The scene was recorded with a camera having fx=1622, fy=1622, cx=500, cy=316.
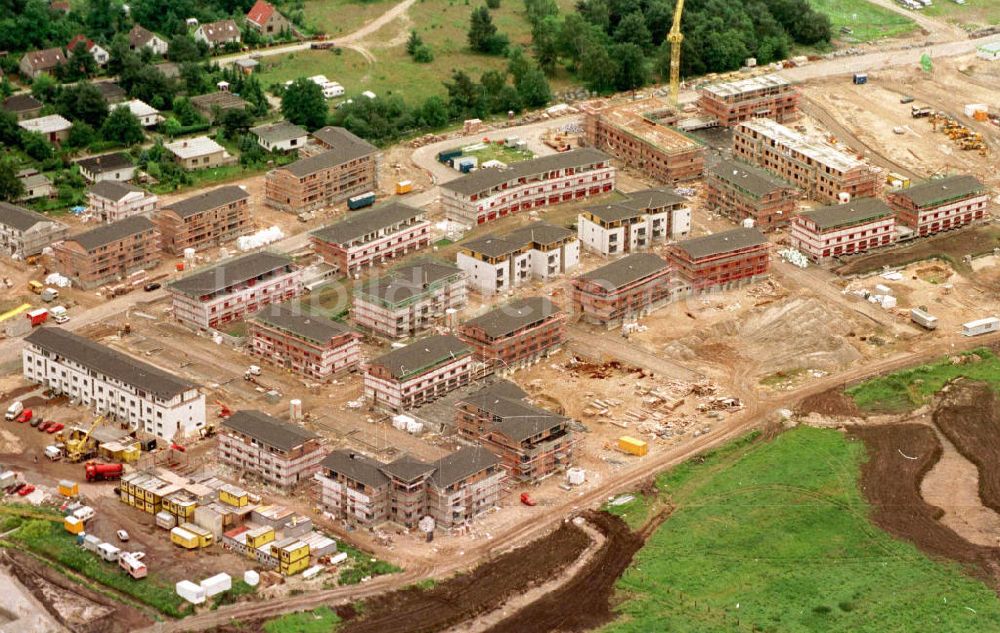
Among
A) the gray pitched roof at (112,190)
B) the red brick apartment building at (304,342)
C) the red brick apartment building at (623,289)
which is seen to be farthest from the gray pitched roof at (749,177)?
the gray pitched roof at (112,190)

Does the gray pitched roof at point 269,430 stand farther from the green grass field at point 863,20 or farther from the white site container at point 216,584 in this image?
the green grass field at point 863,20

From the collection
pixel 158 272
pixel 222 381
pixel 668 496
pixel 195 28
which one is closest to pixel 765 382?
pixel 668 496

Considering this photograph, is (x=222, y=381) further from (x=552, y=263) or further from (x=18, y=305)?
(x=552, y=263)

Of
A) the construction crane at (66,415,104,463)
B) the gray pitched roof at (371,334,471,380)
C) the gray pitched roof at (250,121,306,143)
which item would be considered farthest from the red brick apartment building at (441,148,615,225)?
the construction crane at (66,415,104,463)

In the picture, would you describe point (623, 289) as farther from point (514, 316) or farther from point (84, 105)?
point (84, 105)

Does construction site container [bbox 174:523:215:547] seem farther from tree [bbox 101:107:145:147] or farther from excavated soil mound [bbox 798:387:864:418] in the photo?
tree [bbox 101:107:145:147]

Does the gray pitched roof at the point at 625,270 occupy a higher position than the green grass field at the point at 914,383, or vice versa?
the gray pitched roof at the point at 625,270

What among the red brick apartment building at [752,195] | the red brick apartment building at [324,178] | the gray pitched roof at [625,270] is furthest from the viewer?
the red brick apartment building at [324,178]
